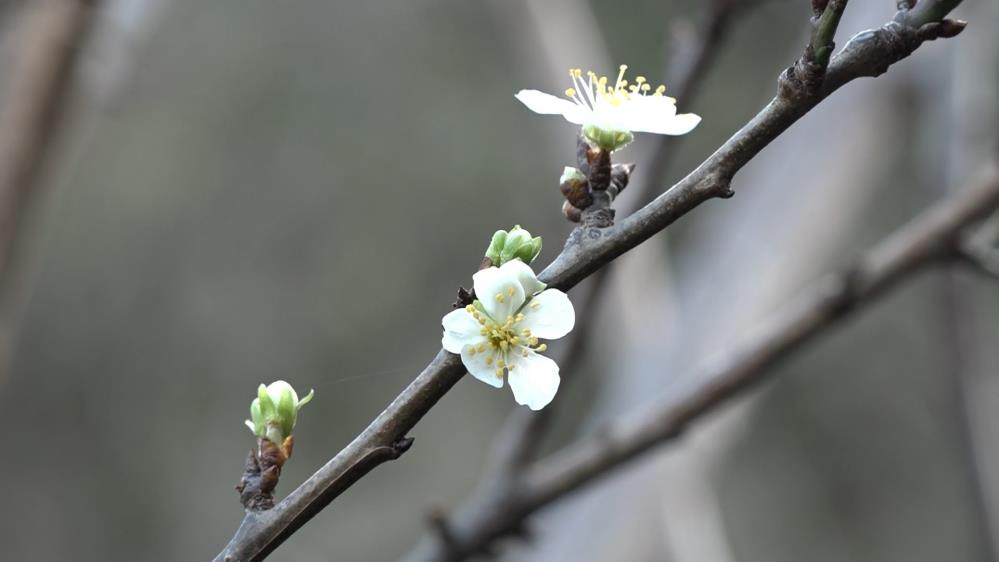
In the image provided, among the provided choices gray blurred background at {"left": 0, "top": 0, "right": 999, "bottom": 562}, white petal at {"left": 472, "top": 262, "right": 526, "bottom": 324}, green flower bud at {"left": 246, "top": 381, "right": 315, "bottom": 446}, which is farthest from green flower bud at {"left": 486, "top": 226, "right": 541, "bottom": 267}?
gray blurred background at {"left": 0, "top": 0, "right": 999, "bottom": 562}

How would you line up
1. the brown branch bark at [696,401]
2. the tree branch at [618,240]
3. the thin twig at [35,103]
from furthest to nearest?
the thin twig at [35,103] < the brown branch bark at [696,401] < the tree branch at [618,240]

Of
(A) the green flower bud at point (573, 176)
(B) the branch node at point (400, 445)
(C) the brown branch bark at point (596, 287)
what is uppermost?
(C) the brown branch bark at point (596, 287)

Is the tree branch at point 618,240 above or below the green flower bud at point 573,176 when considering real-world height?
below

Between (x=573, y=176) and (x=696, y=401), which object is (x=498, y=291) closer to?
(x=573, y=176)

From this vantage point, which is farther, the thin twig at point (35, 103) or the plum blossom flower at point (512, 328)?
the thin twig at point (35, 103)

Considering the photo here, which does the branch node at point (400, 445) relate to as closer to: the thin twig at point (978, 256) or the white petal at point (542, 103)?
the white petal at point (542, 103)

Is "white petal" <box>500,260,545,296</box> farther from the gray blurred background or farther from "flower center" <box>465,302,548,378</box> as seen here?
the gray blurred background

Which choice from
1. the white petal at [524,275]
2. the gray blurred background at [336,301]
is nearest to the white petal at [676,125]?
the white petal at [524,275]

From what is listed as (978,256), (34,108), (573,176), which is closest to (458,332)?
(573,176)
